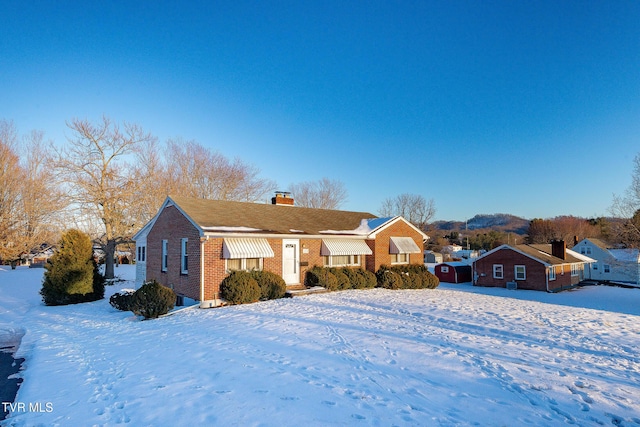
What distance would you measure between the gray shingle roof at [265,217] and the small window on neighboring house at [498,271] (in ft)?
61.1

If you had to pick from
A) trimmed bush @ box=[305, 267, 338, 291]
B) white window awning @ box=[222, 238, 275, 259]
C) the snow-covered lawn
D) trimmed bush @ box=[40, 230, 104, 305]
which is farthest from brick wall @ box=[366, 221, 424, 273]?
trimmed bush @ box=[40, 230, 104, 305]

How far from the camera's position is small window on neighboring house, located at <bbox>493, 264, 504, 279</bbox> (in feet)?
112

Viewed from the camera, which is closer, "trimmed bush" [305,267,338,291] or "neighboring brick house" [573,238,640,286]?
"trimmed bush" [305,267,338,291]

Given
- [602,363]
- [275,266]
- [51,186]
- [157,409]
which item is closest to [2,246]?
[51,186]

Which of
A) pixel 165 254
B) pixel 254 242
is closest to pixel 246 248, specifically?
pixel 254 242

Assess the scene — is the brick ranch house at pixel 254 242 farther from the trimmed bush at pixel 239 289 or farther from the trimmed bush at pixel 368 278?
the trimmed bush at pixel 368 278

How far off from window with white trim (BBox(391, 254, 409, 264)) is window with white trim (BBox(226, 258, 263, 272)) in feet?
32.0

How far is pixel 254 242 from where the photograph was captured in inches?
643

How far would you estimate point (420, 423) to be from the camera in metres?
4.80

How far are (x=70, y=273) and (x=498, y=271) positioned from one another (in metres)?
34.8

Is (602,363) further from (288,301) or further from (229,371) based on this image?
(288,301)

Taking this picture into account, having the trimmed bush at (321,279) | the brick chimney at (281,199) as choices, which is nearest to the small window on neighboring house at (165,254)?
the trimmed bush at (321,279)

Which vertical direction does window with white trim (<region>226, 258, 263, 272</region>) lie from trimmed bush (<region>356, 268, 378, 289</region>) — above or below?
above

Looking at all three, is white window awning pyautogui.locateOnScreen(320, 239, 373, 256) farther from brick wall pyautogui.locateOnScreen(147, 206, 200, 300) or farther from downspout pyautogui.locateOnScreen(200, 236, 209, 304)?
brick wall pyautogui.locateOnScreen(147, 206, 200, 300)
